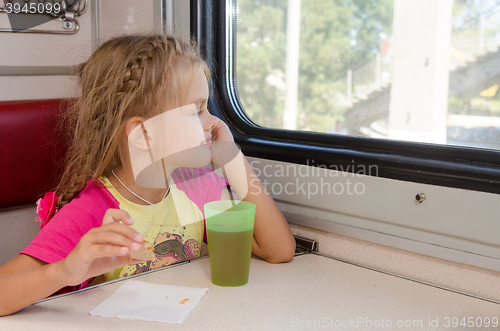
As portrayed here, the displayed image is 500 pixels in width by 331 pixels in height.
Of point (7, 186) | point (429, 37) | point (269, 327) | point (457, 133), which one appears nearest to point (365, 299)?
point (269, 327)

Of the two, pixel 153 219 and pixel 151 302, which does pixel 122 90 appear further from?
pixel 151 302

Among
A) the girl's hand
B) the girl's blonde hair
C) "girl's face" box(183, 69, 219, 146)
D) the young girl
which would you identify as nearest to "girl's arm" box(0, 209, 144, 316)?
the girl's hand

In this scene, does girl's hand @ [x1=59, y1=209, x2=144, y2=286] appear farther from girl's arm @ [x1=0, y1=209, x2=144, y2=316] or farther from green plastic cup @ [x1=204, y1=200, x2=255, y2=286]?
green plastic cup @ [x1=204, y1=200, x2=255, y2=286]

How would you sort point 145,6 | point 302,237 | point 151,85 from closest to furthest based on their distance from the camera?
point 151,85 → point 302,237 → point 145,6

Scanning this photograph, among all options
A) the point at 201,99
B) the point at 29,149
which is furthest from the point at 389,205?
the point at 29,149

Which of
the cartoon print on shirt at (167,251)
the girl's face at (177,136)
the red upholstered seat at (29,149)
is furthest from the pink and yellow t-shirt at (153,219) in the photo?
the red upholstered seat at (29,149)

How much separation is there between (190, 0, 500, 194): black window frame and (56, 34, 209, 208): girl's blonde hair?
1.26 feet

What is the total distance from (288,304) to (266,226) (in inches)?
13.1

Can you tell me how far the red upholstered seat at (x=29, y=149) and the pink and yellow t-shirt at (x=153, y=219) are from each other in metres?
0.35

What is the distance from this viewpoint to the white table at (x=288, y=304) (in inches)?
29.6

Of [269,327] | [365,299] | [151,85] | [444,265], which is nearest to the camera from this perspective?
[269,327]

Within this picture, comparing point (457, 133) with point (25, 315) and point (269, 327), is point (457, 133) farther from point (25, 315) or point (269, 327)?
point (25, 315)

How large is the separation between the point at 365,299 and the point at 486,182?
37 centimetres

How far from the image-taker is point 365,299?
873mm
